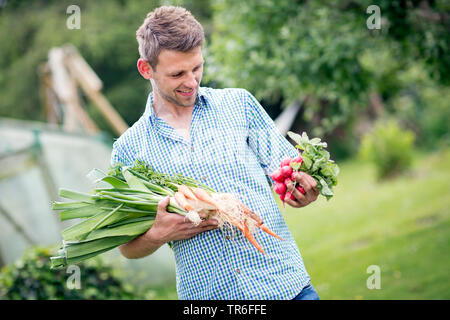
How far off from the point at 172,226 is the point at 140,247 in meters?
0.26

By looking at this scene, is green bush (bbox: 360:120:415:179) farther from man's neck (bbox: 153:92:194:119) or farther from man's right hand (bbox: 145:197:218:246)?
man's right hand (bbox: 145:197:218:246)

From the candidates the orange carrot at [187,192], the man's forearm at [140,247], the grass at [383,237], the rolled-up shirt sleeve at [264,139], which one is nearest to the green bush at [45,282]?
the grass at [383,237]

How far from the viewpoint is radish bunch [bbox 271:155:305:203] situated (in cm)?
229

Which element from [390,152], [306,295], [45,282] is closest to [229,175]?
[306,295]

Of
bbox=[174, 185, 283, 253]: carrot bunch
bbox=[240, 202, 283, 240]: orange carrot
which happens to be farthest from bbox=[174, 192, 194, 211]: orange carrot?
bbox=[240, 202, 283, 240]: orange carrot

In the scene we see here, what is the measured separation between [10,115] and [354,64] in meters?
21.9

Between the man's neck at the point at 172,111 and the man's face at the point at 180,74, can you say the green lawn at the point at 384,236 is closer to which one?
the man's neck at the point at 172,111

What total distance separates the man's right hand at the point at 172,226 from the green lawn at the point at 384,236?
12.1 feet

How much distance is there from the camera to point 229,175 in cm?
240

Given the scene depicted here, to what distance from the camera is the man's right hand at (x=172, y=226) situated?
7.54ft

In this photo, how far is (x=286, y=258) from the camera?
7.75 feet

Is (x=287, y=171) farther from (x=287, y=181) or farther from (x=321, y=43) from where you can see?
(x=321, y=43)
